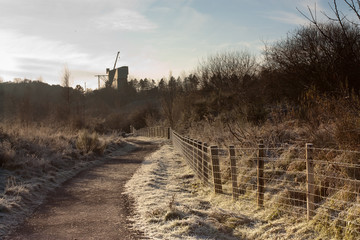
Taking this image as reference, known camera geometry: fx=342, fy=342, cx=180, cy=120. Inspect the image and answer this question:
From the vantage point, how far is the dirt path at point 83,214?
19.5 ft

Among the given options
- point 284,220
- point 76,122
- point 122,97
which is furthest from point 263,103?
point 122,97

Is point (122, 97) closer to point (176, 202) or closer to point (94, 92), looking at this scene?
point (94, 92)

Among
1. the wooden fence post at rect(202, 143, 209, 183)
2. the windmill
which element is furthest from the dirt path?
the windmill

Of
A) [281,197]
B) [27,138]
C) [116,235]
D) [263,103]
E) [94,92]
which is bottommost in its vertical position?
[116,235]

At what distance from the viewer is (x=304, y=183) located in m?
6.69

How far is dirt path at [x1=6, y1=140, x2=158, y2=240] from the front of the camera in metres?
5.94

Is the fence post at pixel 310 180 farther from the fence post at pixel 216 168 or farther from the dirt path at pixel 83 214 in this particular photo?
the fence post at pixel 216 168

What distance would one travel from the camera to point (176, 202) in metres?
7.73

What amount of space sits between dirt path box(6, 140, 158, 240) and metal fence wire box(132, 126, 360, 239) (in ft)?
8.03

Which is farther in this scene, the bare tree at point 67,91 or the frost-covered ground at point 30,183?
the bare tree at point 67,91

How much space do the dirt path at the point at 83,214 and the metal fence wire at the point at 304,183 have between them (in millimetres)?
2448

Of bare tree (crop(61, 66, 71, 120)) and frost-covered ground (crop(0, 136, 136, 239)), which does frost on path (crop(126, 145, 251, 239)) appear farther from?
bare tree (crop(61, 66, 71, 120))

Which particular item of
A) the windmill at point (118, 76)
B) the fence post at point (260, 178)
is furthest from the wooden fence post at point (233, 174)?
the windmill at point (118, 76)

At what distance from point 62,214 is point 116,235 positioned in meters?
2.01
